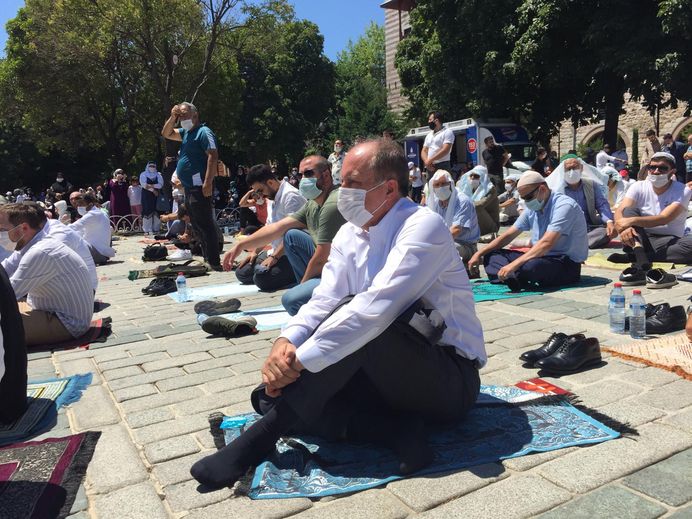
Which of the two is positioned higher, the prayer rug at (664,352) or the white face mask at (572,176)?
the white face mask at (572,176)

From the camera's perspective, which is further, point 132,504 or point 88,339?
point 88,339

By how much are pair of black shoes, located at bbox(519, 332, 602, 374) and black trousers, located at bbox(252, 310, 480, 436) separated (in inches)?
39.8

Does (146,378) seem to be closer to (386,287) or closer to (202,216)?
(386,287)

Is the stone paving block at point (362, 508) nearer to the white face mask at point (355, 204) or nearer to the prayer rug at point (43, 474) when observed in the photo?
the prayer rug at point (43, 474)

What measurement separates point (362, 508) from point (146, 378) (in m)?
2.44

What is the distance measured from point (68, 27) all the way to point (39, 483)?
23907mm

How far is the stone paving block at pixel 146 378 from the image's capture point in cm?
426

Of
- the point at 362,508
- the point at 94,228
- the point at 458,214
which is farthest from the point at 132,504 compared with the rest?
the point at 94,228

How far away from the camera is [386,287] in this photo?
2.61 meters

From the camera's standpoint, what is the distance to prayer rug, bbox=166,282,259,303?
7.74 m

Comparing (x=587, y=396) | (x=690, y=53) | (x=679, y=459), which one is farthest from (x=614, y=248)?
(x=690, y=53)

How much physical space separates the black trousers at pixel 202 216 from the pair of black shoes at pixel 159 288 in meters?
1.33

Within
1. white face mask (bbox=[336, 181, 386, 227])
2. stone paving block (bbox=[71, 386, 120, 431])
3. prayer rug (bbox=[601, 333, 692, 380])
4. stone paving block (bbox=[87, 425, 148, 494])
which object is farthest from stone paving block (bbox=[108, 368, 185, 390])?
prayer rug (bbox=[601, 333, 692, 380])

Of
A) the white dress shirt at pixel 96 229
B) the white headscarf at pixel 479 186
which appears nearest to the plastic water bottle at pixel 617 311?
the white headscarf at pixel 479 186
